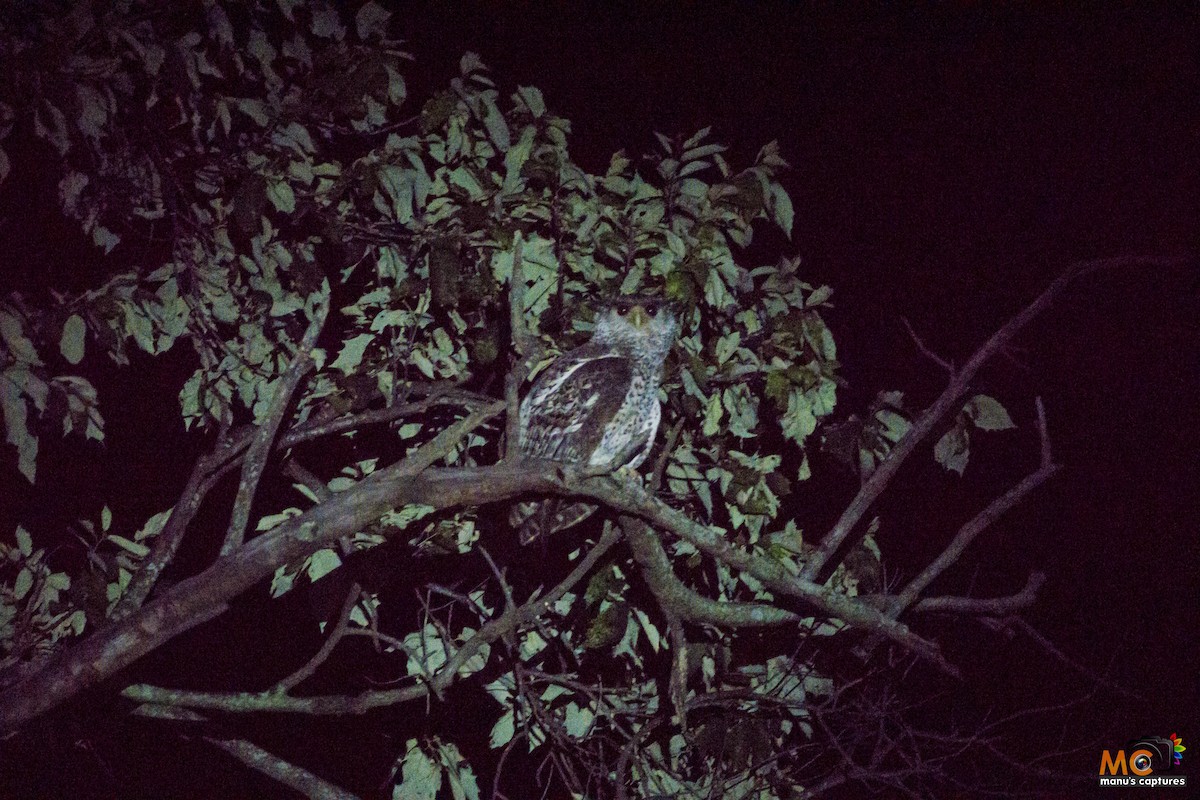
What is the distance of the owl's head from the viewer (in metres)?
3.69

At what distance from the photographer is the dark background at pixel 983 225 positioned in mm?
5223

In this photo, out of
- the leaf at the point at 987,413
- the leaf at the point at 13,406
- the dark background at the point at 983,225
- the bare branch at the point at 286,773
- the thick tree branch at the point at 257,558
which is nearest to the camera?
the leaf at the point at 13,406

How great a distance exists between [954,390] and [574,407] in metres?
1.43

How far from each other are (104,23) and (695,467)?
221cm

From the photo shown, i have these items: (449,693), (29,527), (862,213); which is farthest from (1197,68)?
(29,527)

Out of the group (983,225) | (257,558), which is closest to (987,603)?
(257,558)

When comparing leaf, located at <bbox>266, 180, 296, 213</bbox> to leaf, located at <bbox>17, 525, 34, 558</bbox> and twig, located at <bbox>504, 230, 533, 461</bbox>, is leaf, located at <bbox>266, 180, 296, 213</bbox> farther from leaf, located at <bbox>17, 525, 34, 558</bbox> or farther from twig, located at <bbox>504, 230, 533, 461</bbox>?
leaf, located at <bbox>17, 525, 34, 558</bbox>

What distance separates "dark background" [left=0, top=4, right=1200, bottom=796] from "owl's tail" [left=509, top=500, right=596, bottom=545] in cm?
271

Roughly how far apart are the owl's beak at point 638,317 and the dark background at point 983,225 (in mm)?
2274

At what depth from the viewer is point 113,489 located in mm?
4703

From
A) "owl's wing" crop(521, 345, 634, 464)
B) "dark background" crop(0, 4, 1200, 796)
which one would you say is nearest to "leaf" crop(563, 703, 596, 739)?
"owl's wing" crop(521, 345, 634, 464)

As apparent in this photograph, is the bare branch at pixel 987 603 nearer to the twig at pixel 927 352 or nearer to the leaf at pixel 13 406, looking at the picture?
the twig at pixel 927 352

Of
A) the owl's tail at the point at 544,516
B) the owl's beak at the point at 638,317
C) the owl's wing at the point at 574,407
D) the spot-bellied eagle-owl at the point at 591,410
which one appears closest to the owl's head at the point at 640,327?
the owl's beak at the point at 638,317

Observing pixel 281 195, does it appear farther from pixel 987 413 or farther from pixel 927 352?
pixel 987 413
